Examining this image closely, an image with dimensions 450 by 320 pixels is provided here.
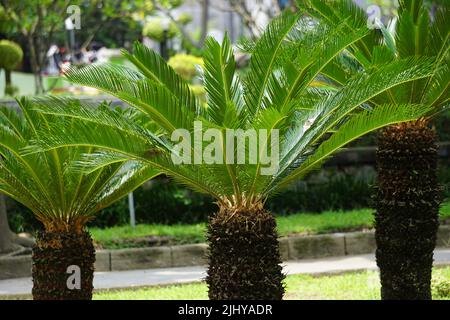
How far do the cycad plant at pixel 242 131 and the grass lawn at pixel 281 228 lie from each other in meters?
5.38

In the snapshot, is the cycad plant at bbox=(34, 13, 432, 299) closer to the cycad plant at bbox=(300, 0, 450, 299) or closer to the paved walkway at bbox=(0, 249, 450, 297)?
the cycad plant at bbox=(300, 0, 450, 299)

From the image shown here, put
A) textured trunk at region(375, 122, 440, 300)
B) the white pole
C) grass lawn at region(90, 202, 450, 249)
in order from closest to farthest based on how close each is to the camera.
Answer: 1. textured trunk at region(375, 122, 440, 300)
2. grass lawn at region(90, 202, 450, 249)
3. the white pole

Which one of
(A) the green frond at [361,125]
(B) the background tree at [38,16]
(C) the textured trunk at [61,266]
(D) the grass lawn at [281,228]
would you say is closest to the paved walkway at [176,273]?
(D) the grass lawn at [281,228]

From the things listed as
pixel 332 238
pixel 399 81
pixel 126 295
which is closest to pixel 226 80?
pixel 399 81

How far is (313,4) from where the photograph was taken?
821cm

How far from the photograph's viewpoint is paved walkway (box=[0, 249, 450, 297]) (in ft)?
35.8

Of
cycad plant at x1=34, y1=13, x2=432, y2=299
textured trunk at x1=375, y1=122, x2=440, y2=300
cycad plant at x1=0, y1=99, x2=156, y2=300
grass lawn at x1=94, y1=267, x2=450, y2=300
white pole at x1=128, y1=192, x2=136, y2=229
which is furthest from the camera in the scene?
white pole at x1=128, y1=192, x2=136, y2=229

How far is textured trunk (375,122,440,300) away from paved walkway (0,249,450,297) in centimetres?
279

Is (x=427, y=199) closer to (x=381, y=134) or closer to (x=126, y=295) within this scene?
(x=381, y=134)

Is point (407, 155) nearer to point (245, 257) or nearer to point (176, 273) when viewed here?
point (245, 257)

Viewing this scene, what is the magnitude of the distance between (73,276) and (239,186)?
5.94ft

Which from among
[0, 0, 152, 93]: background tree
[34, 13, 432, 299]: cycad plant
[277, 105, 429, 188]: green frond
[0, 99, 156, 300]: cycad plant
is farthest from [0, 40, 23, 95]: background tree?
[277, 105, 429, 188]: green frond

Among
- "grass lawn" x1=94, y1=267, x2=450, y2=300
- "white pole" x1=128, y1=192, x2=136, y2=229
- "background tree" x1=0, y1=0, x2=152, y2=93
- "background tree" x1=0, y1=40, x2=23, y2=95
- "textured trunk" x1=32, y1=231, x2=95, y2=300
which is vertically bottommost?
"grass lawn" x1=94, y1=267, x2=450, y2=300

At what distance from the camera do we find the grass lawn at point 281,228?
41.7 feet
